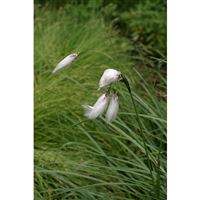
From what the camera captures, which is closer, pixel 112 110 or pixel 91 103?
pixel 112 110

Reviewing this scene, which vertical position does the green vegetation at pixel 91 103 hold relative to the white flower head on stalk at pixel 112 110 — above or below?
below

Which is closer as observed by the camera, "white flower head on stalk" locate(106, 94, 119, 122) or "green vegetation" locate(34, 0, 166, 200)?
"white flower head on stalk" locate(106, 94, 119, 122)

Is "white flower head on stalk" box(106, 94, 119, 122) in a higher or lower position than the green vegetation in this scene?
higher

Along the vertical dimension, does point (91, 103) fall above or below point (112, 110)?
below

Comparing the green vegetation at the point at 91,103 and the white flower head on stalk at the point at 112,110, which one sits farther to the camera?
the green vegetation at the point at 91,103
